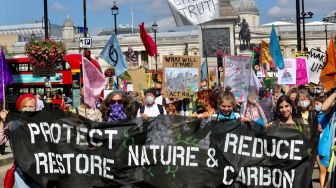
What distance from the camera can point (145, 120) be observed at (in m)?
7.71

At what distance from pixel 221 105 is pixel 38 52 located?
20.1m

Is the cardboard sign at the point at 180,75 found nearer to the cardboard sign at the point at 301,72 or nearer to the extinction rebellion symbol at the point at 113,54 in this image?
the cardboard sign at the point at 301,72

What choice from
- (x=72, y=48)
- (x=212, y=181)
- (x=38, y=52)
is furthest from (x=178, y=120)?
(x=72, y=48)

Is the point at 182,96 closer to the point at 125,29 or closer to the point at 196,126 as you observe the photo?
the point at 196,126

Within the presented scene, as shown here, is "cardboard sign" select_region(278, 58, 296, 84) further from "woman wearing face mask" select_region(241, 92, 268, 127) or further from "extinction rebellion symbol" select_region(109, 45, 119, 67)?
"woman wearing face mask" select_region(241, 92, 268, 127)

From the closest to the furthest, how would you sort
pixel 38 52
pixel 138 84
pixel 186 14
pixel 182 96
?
pixel 186 14, pixel 182 96, pixel 138 84, pixel 38 52

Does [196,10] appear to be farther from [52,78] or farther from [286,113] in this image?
[52,78]

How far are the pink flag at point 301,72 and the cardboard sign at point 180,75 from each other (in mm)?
5995

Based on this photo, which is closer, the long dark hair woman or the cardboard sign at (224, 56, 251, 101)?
the long dark hair woman

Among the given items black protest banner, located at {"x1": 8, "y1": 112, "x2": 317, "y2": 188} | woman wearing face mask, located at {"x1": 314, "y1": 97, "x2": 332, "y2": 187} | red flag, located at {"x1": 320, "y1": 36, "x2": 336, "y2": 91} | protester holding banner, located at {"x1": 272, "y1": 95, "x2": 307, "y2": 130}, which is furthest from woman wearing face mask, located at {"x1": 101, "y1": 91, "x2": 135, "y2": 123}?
red flag, located at {"x1": 320, "y1": 36, "x2": 336, "y2": 91}

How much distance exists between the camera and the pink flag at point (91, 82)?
10297 millimetres

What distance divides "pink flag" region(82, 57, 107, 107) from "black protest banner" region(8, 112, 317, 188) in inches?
100

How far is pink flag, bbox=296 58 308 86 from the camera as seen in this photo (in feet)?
66.9

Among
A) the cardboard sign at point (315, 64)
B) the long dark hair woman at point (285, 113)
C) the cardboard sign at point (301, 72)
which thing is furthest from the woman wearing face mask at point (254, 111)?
the cardboard sign at point (301, 72)
